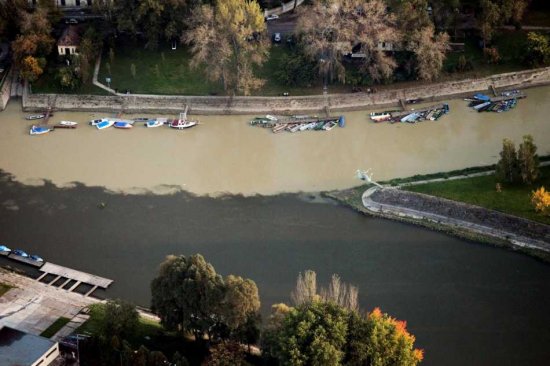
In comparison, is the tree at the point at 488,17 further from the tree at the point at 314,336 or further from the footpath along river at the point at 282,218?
the tree at the point at 314,336

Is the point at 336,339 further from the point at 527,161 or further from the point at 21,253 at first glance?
the point at 21,253

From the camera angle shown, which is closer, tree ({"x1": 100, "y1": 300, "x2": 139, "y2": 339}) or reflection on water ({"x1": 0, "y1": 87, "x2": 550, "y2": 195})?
tree ({"x1": 100, "y1": 300, "x2": 139, "y2": 339})

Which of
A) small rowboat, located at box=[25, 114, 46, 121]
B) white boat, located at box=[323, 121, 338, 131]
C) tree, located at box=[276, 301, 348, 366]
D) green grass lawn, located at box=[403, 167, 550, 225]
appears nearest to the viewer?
tree, located at box=[276, 301, 348, 366]

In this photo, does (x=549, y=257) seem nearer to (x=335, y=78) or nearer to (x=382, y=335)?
(x=382, y=335)

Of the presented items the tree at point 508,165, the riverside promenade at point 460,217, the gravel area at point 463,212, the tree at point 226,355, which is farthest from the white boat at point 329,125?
the tree at point 226,355

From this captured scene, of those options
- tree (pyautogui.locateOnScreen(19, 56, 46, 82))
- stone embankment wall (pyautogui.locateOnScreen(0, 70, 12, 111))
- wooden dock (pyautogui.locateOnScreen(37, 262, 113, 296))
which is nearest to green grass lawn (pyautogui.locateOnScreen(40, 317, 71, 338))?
wooden dock (pyautogui.locateOnScreen(37, 262, 113, 296))

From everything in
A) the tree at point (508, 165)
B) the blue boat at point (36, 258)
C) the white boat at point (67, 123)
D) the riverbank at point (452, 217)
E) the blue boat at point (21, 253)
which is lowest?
the blue boat at point (36, 258)

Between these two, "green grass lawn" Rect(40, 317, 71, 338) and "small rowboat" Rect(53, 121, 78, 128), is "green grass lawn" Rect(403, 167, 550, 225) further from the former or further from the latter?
"small rowboat" Rect(53, 121, 78, 128)
